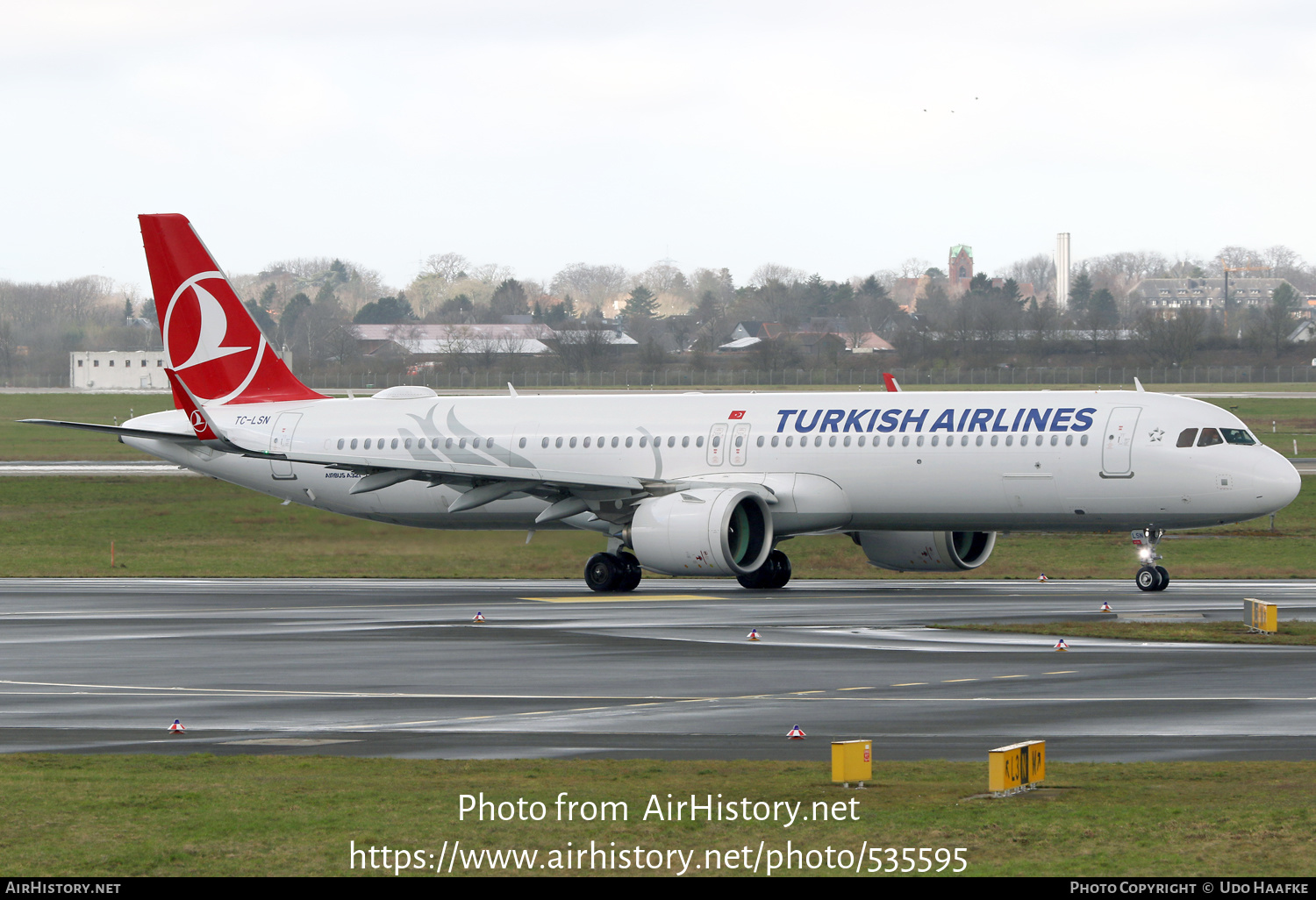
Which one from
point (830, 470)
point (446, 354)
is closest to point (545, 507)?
point (830, 470)

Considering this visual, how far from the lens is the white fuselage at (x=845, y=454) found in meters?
37.8

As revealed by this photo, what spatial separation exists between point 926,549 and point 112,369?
147m

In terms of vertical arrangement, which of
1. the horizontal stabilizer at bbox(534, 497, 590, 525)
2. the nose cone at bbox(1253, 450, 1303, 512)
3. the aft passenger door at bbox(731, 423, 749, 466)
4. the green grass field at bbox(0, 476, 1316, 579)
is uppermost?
the aft passenger door at bbox(731, 423, 749, 466)

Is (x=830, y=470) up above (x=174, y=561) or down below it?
above

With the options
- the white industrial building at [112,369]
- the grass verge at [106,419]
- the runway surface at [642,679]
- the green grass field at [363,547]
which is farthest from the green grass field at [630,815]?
the white industrial building at [112,369]

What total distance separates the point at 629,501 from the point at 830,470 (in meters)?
4.81

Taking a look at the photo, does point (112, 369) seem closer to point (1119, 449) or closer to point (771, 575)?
point (771, 575)

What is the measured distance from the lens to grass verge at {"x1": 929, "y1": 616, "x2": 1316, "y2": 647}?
28562 millimetres

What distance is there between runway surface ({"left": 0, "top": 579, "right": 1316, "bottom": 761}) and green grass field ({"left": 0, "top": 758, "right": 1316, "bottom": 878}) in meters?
1.31

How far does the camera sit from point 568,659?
26906 millimetres

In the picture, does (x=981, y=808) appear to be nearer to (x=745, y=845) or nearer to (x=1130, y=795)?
(x=1130, y=795)

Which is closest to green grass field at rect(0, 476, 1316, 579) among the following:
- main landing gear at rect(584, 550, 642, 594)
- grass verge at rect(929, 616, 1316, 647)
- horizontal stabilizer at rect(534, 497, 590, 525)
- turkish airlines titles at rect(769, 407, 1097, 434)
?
main landing gear at rect(584, 550, 642, 594)

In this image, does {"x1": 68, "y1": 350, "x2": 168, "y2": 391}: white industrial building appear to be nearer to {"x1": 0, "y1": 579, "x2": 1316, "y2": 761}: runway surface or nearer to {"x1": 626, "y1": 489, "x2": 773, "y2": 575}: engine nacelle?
{"x1": 0, "y1": 579, "x2": 1316, "y2": 761}: runway surface

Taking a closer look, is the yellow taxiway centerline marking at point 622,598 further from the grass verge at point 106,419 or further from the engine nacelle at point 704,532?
the grass verge at point 106,419
